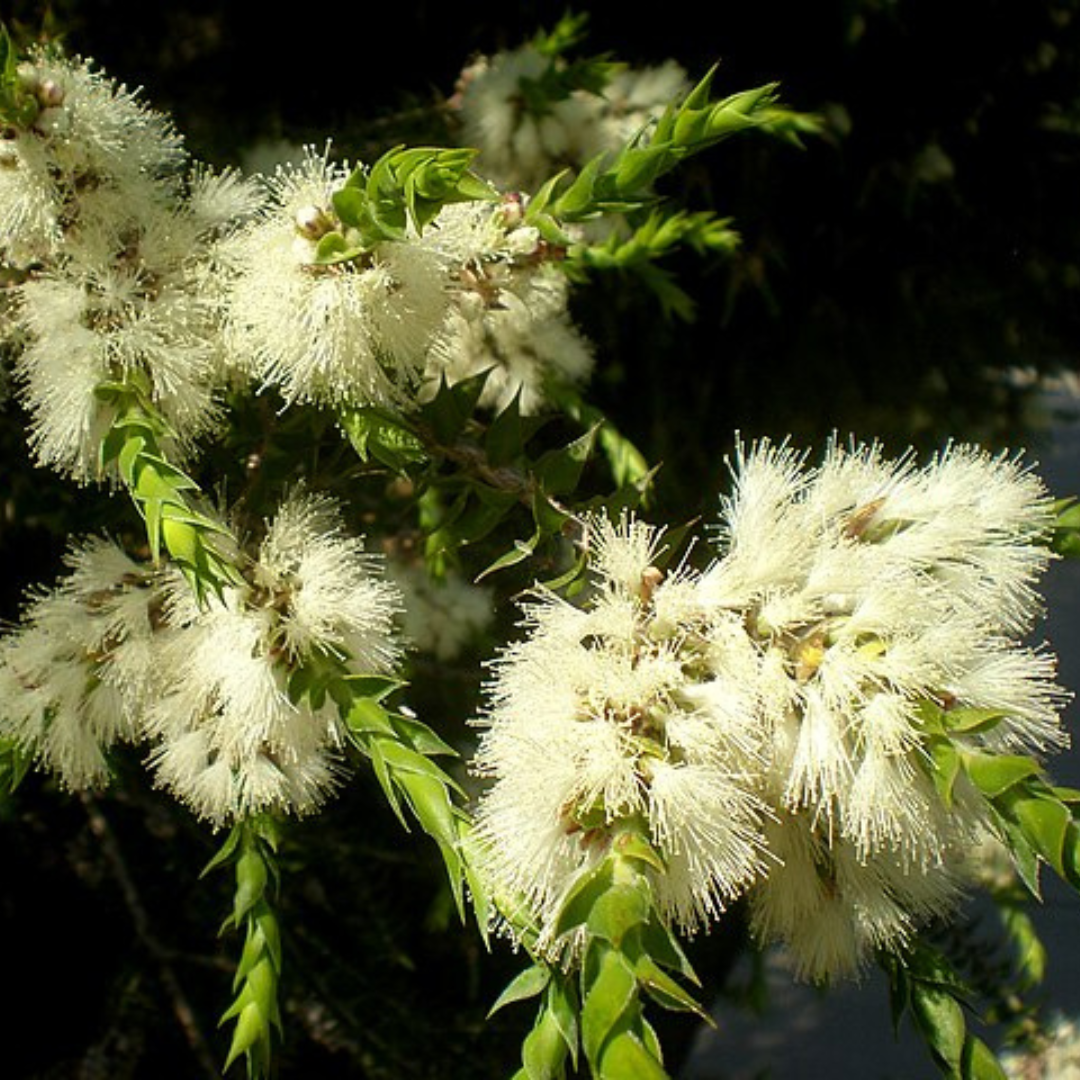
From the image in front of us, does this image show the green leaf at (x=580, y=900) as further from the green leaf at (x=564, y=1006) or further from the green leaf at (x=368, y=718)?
the green leaf at (x=368, y=718)

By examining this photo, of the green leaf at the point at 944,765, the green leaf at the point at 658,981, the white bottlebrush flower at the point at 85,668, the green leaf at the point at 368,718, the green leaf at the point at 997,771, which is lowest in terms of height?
the white bottlebrush flower at the point at 85,668

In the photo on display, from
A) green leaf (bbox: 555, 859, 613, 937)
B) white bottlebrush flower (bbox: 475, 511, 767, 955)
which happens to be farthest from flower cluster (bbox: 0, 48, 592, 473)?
green leaf (bbox: 555, 859, 613, 937)

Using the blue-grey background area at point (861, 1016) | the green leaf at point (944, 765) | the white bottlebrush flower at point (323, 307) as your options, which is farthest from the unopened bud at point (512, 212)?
the blue-grey background area at point (861, 1016)

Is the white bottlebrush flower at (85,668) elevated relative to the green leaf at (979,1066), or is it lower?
elevated

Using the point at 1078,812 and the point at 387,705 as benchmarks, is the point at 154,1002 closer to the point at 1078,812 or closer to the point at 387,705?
the point at 387,705

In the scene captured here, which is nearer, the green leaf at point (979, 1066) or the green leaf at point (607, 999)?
the green leaf at point (607, 999)

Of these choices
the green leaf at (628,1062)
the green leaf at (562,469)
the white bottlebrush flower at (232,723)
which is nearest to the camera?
the green leaf at (628,1062)

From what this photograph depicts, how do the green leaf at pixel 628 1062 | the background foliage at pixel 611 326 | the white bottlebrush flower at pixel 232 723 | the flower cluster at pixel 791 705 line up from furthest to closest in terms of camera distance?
1. the background foliage at pixel 611 326
2. the white bottlebrush flower at pixel 232 723
3. the flower cluster at pixel 791 705
4. the green leaf at pixel 628 1062

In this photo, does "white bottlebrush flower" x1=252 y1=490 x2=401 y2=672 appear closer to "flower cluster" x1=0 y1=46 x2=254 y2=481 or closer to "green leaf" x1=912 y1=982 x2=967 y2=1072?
"flower cluster" x1=0 y1=46 x2=254 y2=481
